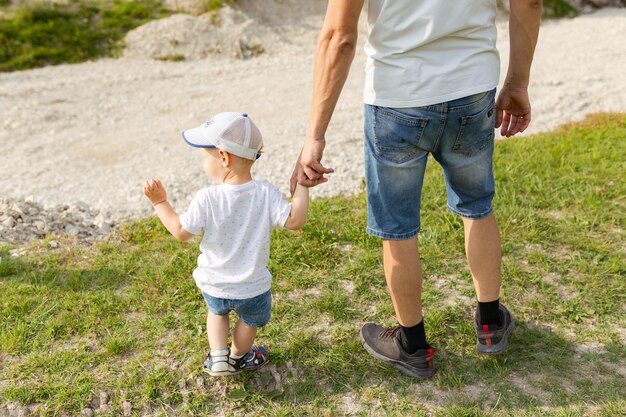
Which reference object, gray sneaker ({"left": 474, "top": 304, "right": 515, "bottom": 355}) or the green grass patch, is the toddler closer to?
gray sneaker ({"left": 474, "top": 304, "right": 515, "bottom": 355})

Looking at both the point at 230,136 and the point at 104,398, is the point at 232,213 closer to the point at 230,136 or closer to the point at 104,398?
the point at 230,136

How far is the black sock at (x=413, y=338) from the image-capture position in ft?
11.6

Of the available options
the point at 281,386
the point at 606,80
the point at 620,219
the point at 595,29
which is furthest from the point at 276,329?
the point at 595,29

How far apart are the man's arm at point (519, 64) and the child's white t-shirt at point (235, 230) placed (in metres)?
1.31

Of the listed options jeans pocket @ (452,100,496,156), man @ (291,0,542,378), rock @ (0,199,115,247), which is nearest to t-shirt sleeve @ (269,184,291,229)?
man @ (291,0,542,378)

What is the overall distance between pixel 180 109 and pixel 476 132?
6.79 meters

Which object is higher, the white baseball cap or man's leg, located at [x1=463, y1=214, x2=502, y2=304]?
the white baseball cap

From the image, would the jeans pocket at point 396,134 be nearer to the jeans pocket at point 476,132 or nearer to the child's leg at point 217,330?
the jeans pocket at point 476,132

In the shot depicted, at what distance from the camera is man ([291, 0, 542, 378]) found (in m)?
2.79

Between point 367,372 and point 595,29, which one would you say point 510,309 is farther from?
point 595,29

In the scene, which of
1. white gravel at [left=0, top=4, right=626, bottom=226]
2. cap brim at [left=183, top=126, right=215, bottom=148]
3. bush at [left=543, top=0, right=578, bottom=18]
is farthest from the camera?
bush at [left=543, top=0, right=578, bottom=18]

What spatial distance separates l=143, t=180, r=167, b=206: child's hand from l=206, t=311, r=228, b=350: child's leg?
71cm

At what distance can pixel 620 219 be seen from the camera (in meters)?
5.17

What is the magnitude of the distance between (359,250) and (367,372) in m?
1.34
